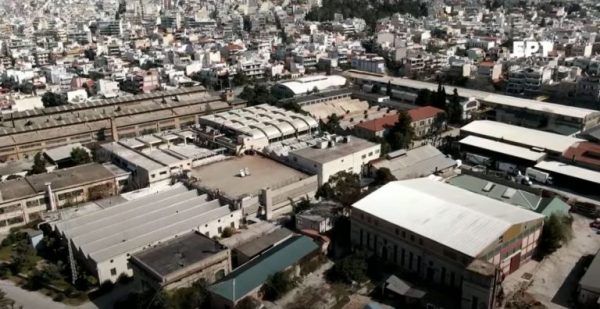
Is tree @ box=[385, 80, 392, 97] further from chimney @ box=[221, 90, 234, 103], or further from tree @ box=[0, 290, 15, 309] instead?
tree @ box=[0, 290, 15, 309]

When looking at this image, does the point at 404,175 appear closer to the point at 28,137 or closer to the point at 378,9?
the point at 28,137

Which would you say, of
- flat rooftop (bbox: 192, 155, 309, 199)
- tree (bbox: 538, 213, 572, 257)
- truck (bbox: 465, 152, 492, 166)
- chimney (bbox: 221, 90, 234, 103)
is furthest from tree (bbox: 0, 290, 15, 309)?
chimney (bbox: 221, 90, 234, 103)

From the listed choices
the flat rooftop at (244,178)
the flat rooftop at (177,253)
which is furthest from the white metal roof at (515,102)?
the flat rooftop at (177,253)

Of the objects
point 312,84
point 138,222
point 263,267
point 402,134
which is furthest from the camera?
point 312,84

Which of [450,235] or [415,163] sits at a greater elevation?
[450,235]

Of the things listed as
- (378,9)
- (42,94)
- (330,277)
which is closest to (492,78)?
(330,277)

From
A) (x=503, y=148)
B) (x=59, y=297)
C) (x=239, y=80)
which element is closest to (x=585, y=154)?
(x=503, y=148)

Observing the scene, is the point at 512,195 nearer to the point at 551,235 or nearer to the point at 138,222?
the point at 551,235

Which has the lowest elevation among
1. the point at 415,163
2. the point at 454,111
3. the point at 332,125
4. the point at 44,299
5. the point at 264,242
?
the point at 44,299
